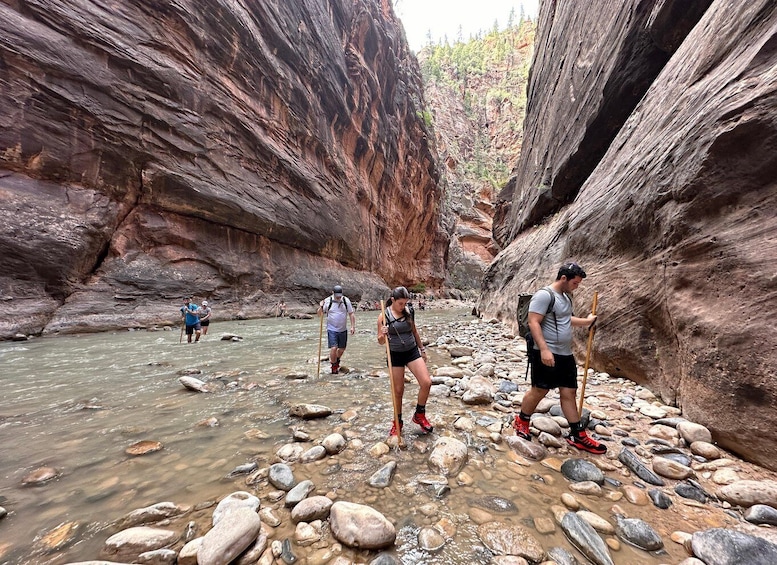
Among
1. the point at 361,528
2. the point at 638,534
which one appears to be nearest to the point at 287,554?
the point at 361,528

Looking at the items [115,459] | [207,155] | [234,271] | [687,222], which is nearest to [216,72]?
[207,155]

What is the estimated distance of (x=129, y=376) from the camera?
5562 millimetres

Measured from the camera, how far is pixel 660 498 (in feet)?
7.26

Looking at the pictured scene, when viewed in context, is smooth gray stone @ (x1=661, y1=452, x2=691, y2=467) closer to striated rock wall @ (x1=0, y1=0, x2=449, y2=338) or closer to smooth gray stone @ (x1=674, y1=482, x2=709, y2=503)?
smooth gray stone @ (x1=674, y1=482, x2=709, y2=503)

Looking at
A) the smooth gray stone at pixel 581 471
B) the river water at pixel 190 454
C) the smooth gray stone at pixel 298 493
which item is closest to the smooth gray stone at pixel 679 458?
the smooth gray stone at pixel 581 471

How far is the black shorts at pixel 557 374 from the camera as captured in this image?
121 inches

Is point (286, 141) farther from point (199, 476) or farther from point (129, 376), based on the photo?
point (199, 476)

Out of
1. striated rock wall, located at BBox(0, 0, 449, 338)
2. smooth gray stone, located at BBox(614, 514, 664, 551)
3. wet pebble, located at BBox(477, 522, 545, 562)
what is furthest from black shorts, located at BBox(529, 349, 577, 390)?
striated rock wall, located at BBox(0, 0, 449, 338)

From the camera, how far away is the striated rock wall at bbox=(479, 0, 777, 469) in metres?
2.72

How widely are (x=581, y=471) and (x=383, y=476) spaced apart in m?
1.76

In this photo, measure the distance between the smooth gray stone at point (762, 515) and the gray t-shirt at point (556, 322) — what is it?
1.52 meters

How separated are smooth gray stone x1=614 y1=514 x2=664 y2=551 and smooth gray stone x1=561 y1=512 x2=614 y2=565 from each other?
0.20 metres

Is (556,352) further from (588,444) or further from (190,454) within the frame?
(190,454)

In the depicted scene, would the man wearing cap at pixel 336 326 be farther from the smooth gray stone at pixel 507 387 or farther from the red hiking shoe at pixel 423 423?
the smooth gray stone at pixel 507 387
